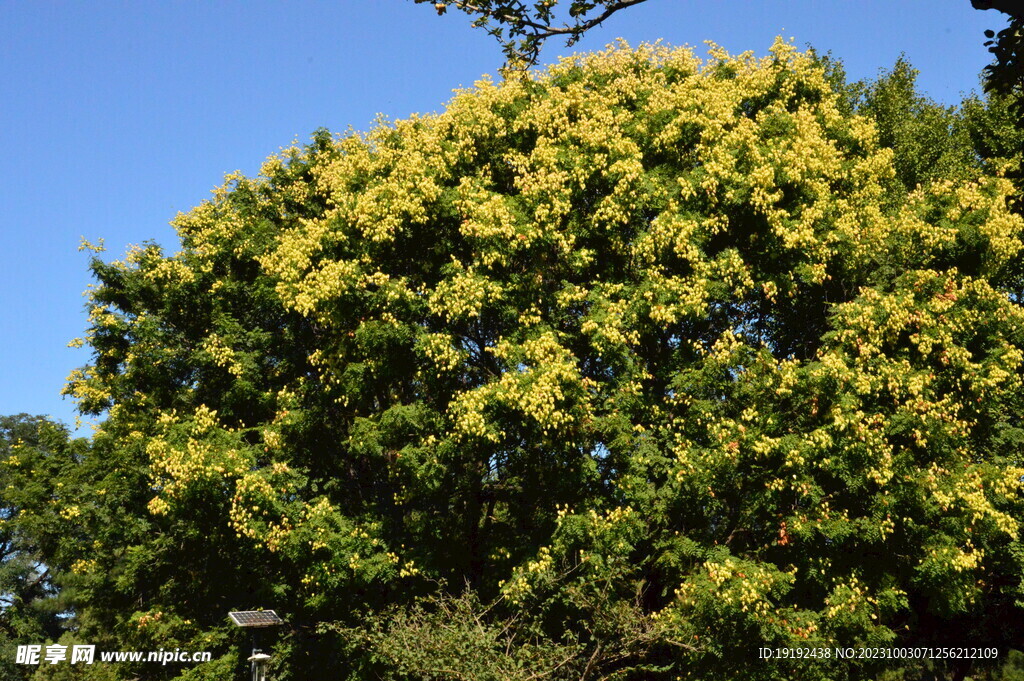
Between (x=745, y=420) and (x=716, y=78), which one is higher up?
(x=716, y=78)

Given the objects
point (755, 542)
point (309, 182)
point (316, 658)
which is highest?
point (309, 182)

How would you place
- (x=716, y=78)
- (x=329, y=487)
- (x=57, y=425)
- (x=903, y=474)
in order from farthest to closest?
(x=57, y=425)
(x=716, y=78)
(x=329, y=487)
(x=903, y=474)

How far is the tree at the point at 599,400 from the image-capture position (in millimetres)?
17297

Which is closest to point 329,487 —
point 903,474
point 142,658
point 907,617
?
point 142,658

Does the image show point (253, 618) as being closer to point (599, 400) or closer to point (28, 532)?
point (599, 400)

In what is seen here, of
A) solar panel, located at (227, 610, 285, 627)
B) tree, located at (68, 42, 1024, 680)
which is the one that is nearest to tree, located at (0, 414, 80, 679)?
tree, located at (68, 42, 1024, 680)

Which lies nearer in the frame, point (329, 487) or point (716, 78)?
point (329, 487)

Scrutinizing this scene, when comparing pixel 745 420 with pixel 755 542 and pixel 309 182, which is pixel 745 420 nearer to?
pixel 755 542

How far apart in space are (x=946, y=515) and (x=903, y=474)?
4.88ft

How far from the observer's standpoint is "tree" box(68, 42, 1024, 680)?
17297 millimetres

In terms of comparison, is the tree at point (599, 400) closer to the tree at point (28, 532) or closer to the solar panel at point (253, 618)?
the solar panel at point (253, 618)

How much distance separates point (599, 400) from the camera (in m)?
18.4

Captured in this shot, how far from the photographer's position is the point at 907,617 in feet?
78.7

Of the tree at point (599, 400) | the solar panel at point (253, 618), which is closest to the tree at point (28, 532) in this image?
the tree at point (599, 400)
